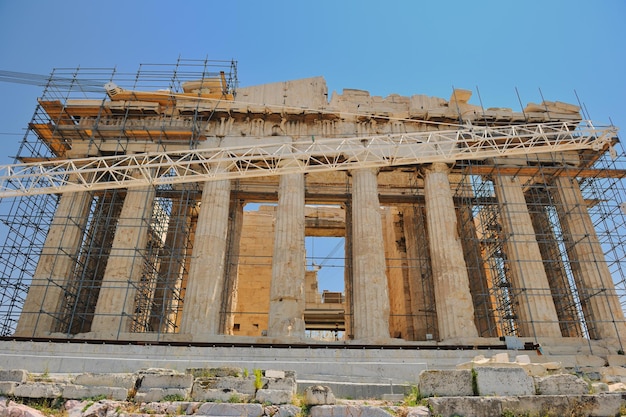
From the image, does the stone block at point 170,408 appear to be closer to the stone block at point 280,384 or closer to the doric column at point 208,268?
the stone block at point 280,384

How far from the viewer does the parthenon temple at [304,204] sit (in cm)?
1941

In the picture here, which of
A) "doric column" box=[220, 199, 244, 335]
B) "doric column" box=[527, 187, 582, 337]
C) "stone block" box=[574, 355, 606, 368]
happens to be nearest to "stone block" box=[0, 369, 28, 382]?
"doric column" box=[220, 199, 244, 335]

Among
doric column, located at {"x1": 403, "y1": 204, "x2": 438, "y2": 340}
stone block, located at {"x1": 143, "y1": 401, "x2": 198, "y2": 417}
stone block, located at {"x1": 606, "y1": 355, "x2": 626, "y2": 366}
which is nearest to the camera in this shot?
stone block, located at {"x1": 143, "y1": 401, "x2": 198, "y2": 417}

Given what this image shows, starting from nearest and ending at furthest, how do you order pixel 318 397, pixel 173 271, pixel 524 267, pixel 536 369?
pixel 318 397 < pixel 536 369 < pixel 524 267 < pixel 173 271

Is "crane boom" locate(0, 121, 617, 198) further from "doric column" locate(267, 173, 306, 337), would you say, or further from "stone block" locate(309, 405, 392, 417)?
"stone block" locate(309, 405, 392, 417)

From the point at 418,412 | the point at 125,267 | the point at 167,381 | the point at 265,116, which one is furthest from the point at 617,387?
the point at 265,116

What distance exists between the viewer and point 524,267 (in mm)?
20625

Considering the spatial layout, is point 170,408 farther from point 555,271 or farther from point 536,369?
point 555,271

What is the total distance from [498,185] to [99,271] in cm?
1869

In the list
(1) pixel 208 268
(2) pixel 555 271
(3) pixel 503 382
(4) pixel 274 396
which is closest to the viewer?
(4) pixel 274 396

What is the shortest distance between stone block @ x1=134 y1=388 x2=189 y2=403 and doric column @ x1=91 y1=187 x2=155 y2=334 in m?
10.2

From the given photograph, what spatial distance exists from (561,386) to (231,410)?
18.4 feet

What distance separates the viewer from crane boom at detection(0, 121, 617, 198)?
68.8ft

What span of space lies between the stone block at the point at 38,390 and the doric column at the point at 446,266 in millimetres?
13668
